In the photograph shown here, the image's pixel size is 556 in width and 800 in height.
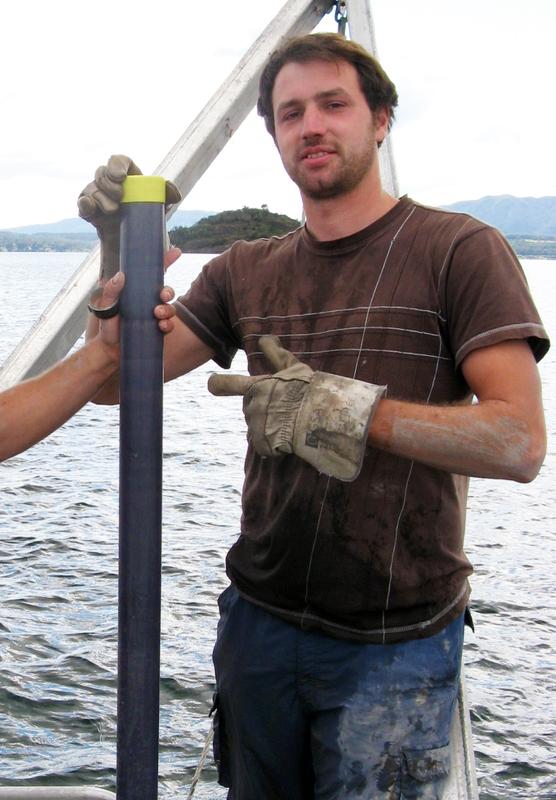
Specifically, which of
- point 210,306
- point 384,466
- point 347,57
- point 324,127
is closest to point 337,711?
point 384,466

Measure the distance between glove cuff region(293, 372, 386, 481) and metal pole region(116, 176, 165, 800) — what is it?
14.0 inches

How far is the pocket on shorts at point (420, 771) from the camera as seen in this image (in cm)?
268

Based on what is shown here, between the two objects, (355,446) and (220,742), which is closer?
(355,446)

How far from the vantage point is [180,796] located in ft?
20.9

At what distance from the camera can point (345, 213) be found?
2867 millimetres

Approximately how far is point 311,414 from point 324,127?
2.75 ft

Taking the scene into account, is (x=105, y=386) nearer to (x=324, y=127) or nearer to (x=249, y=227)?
(x=324, y=127)

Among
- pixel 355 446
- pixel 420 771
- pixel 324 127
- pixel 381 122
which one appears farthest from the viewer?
pixel 381 122

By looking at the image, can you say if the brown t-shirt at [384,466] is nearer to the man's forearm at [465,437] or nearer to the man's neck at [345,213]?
the man's neck at [345,213]

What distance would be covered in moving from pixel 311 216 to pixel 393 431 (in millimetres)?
719

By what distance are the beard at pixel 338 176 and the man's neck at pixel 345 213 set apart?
0.02 metres

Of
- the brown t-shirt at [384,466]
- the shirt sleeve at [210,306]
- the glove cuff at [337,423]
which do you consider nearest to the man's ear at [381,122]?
the brown t-shirt at [384,466]

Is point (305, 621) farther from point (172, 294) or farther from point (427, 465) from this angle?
point (172, 294)

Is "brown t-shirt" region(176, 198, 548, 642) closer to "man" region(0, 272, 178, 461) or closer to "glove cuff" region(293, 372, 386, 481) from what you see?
"glove cuff" region(293, 372, 386, 481)
